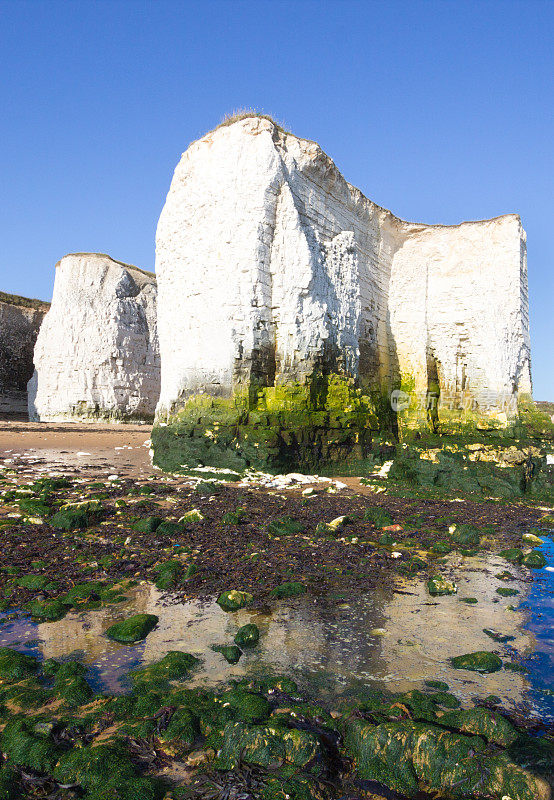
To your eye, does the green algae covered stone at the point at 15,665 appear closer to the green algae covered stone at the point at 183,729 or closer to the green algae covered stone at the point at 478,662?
the green algae covered stone at the point at 183,729

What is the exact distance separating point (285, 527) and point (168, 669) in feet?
10.4

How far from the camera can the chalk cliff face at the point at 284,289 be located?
1000 cm

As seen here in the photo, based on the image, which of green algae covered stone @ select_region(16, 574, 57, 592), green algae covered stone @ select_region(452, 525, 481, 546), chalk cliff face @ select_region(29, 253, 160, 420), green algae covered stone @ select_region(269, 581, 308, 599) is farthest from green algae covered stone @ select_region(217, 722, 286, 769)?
chalk cliff face @ select_region(29, 253, 160, 420)

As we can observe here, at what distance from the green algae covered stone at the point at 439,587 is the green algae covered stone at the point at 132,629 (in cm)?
242

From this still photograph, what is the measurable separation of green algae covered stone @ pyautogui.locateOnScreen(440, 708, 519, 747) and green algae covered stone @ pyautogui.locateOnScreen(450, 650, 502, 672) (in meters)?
0.58

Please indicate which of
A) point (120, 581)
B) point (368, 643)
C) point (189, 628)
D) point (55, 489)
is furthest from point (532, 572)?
point (55, 489)

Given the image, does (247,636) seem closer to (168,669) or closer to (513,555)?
(168,669)

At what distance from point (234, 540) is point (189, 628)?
203 centimetres

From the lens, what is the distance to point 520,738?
2379mm

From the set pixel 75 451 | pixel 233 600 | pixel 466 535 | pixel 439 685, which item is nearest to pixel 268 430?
pixel 466 535

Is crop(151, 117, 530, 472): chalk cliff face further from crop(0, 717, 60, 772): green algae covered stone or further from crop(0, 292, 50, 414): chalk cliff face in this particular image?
crop(0, 292, 50, 414): chalk cliff face

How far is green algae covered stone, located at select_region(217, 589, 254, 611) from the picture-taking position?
157 inches

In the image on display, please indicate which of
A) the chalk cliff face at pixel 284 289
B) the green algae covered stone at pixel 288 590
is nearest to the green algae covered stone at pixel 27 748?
the green algae covered stone at pixel 288 590

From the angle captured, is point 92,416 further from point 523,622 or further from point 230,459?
point 523,622
